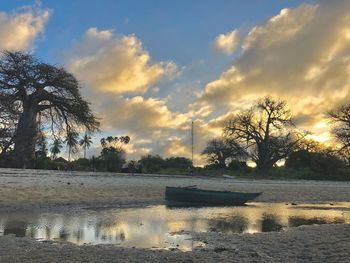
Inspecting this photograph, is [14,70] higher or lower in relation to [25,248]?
higher

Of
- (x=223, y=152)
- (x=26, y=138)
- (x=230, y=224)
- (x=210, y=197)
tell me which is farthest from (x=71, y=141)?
(x=223, y=152)

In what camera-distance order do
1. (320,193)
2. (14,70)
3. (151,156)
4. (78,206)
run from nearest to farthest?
1. (78,206)
2. (320,193)
3. (14,70)
4. (151,156)

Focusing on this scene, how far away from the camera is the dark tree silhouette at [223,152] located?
289 feet

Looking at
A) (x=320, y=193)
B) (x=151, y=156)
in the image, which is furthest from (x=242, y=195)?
(x=151, y=156)

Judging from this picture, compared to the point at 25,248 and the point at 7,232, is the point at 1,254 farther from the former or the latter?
the point at 7,232

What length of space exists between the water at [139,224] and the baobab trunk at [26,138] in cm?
2431

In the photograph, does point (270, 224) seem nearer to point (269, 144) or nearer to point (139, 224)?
point (139, 224)

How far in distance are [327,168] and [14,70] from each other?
149ft

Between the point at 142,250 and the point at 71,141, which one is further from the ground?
the point at 71,141

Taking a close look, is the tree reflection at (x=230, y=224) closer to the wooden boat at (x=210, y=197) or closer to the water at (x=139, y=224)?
the water at (x=139, y=224)

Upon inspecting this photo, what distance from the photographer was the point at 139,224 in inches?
706

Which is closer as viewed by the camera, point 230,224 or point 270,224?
point 230,224

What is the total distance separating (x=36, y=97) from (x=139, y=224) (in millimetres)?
34659

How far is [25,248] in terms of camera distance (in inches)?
454
